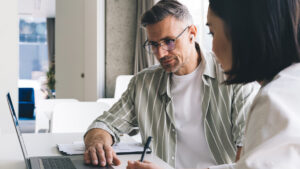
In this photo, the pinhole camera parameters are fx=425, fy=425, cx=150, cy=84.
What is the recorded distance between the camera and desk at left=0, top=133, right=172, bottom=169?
1.41 meters

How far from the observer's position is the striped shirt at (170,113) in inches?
66.6

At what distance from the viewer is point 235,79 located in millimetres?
847

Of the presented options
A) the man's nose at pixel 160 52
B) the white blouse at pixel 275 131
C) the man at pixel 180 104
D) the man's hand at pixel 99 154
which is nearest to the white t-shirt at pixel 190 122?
the man at pixel 180 104

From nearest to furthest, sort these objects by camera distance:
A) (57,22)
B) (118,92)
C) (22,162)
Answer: (22,162) → (118,92) → (57,22)

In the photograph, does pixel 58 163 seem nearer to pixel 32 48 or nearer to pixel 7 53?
pixel 7 53

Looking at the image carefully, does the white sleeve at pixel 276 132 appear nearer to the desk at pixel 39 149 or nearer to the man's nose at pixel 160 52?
the desk at pixel 39 149

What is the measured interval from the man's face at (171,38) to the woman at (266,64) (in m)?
0.91

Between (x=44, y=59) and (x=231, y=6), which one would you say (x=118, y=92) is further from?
(x=44, y=59)

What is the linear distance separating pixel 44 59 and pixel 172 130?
495 inches

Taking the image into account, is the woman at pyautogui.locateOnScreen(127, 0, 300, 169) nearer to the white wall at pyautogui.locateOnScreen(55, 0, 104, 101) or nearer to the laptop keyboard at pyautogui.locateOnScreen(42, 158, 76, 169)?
the laptop keyboard at pyautogui.locateOnScreen(42, 158, 76, 169)

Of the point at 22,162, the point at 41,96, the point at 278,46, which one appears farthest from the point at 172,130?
the point at 41,96

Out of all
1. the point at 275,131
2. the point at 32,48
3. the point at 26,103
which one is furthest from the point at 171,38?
the point at 32,48

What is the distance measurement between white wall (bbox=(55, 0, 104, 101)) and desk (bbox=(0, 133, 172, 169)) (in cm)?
357

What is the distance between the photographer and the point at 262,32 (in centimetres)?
71
